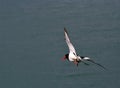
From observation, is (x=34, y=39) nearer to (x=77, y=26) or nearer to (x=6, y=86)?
(x=77, y=26)

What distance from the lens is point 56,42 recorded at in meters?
26.9


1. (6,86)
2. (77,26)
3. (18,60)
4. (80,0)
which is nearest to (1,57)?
(18,60)

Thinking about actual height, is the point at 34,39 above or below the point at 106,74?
above

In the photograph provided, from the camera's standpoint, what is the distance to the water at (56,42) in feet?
79.4

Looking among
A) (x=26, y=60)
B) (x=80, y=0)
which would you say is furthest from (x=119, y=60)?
(x=80, y=0)

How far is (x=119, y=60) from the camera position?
82.6ft

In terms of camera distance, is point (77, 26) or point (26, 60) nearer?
point (26, 60)

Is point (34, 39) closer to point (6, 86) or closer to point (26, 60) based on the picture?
point (26, 60)

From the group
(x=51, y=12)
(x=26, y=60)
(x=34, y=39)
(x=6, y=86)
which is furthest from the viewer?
(x=51, y=12)

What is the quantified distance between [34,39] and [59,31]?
4.78ft

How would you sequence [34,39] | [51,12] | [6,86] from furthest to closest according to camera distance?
[51,12]
[34,39]
[6,86]

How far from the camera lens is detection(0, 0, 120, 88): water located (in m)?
24.2

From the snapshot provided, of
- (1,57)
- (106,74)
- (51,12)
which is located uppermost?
(51,12)

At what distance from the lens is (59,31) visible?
91.5 ft
